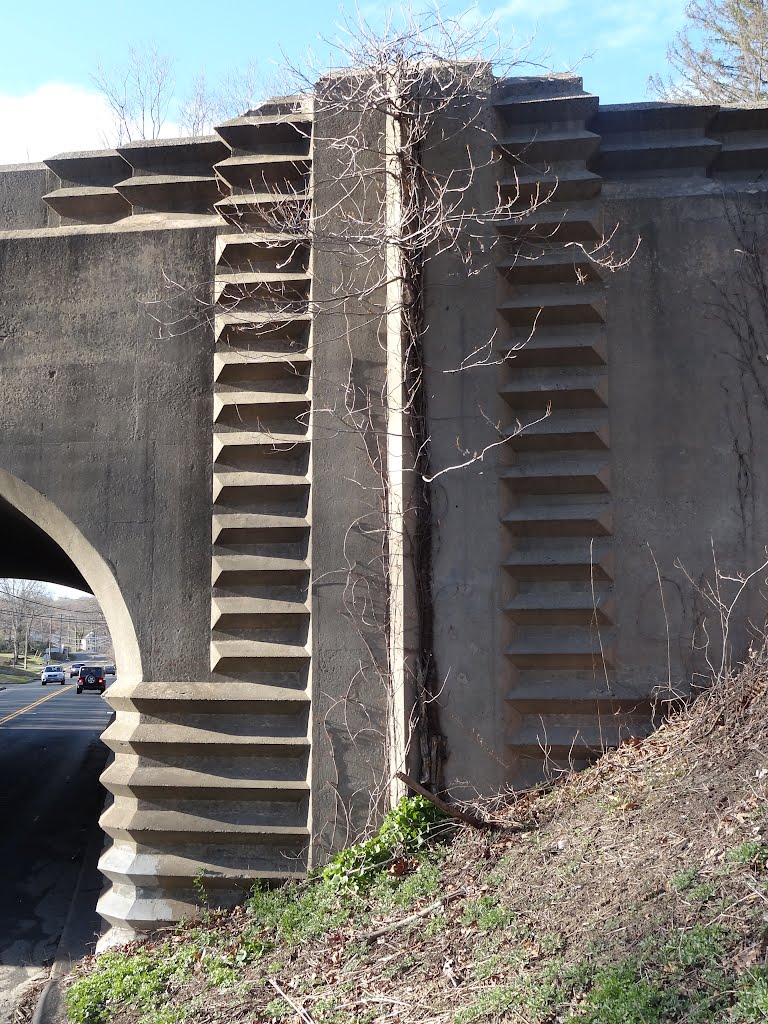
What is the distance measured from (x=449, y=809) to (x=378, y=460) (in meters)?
2.73

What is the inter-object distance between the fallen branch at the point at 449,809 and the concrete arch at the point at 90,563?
2.53m

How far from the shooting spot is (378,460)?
7344 mm

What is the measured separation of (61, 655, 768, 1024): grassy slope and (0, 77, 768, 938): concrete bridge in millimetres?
529

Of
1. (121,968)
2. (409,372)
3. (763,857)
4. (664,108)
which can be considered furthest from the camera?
(664,108)

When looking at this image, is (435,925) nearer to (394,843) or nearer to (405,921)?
(405,921)

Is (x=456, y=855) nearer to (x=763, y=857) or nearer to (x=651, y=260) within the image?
(x=763, y=857)

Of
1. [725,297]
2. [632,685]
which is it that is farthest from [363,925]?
[725,297]

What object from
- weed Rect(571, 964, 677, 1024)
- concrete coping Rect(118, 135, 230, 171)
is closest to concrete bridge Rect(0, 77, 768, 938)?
concrete coping Rect(118, 135, 230, 171)

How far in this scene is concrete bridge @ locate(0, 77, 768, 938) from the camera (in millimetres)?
7023

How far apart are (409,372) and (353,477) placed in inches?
37.5

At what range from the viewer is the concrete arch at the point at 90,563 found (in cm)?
765

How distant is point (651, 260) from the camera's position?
7.40 m

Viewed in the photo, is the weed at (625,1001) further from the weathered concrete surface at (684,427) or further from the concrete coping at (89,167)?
the concrete coping at (89,167)

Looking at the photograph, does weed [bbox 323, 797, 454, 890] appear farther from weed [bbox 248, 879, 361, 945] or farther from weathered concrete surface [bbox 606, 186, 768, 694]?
weathered concrete surface [bbox 606, 186, 768, 694]
